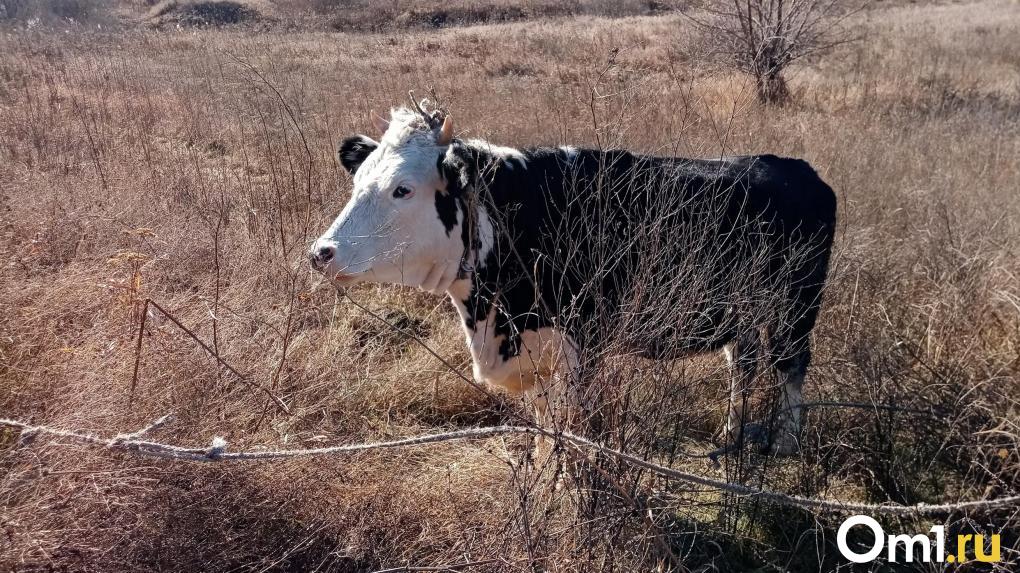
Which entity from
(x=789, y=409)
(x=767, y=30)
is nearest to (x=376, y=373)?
(x=789, y=409)

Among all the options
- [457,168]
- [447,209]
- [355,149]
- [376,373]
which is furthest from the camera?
[376,373]

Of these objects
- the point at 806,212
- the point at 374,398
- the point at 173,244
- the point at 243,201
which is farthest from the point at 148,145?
the point at 806,212

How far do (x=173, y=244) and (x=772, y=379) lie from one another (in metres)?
3.53

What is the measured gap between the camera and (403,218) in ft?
10.5

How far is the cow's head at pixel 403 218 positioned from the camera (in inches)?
121

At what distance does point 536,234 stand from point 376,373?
136 cm

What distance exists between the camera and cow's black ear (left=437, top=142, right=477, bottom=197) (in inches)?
125

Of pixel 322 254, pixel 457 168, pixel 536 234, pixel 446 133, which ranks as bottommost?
pixel 536 234

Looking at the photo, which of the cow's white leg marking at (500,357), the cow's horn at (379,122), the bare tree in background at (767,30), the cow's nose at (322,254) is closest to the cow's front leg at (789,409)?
the cow's white leg marking at (500,357)

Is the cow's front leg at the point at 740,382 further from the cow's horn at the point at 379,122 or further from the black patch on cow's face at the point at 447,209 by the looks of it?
the cow's horn at the point at 379,122

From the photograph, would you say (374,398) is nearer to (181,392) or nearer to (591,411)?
(181,392)

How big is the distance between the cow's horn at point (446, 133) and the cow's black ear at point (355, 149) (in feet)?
1.46

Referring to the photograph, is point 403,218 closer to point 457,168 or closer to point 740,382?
point 457,168

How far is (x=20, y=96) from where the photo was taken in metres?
8.47
